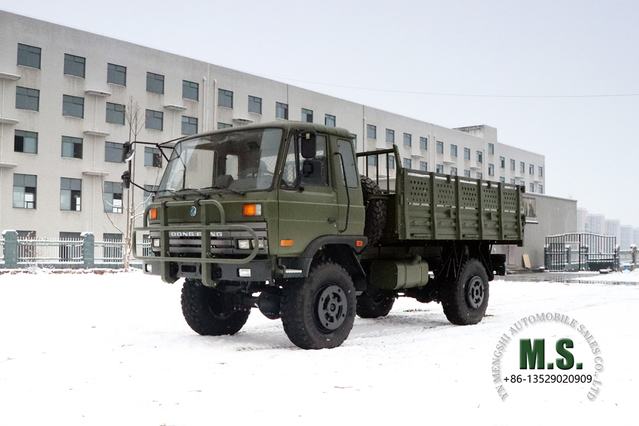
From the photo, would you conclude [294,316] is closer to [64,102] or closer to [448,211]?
[448,211]

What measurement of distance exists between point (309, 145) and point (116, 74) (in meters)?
38.7

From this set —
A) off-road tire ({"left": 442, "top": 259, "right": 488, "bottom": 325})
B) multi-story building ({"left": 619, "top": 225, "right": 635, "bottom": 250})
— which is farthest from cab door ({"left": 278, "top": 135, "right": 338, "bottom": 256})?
multi-story building ({"left": 619, "top": 225, "right": 635, "bottom": 250})

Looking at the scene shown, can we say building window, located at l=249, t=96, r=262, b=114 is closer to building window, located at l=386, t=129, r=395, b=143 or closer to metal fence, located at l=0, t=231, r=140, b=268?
building window, located at l=386, t=129, r=395, b=143

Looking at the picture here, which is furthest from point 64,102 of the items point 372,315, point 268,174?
point 268,174

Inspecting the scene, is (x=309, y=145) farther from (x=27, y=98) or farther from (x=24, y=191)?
(x=27, y=98)

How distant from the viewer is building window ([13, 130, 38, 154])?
1553 inches

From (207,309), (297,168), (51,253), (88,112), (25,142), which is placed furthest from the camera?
(88,112)

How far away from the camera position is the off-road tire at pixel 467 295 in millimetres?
11477

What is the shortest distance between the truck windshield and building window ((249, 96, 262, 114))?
4237 centimetres

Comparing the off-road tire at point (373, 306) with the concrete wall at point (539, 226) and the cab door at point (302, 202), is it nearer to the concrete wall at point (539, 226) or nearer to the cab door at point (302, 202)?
the cab door at point (302, 202)

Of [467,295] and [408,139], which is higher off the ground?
[408,139]

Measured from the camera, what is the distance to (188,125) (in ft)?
157

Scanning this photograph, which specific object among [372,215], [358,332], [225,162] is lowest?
[358,332]

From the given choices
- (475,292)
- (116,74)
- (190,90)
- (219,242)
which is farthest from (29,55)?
(219,242)
